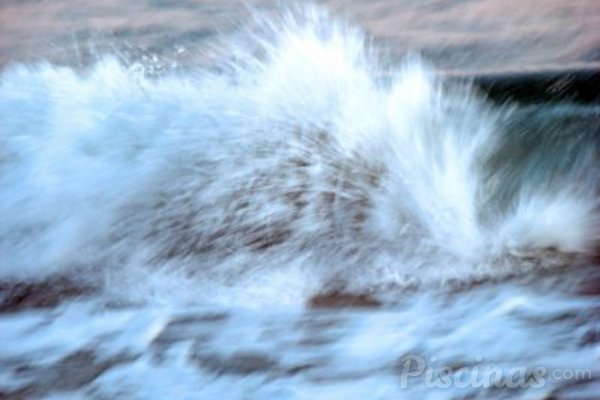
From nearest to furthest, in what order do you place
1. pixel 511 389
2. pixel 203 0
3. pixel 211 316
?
pixel 511 389 < pixel 211 316 < pixel 203 0

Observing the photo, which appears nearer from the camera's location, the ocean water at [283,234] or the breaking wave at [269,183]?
the ocean water at [283,234]

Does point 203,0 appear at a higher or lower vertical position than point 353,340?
higher

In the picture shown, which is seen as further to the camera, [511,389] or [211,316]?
[211,316]

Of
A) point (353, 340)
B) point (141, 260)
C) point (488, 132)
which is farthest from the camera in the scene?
point (488, 132)

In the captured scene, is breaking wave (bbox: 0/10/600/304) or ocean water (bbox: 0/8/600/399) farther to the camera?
breaking wave (bbox: 0/10/600/304)

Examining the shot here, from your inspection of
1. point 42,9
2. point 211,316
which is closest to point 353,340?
point 211,316

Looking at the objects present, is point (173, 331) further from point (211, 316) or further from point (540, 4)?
point (540, 4)

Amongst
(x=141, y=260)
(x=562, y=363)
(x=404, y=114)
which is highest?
(x=404, y=114)

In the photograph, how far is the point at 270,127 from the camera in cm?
200

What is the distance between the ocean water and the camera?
1.34 meters

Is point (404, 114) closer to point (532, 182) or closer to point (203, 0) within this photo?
point (532, 182)

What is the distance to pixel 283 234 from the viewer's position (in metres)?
1.84

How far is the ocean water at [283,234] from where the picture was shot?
1.34 metres

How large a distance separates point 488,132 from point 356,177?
57cm
